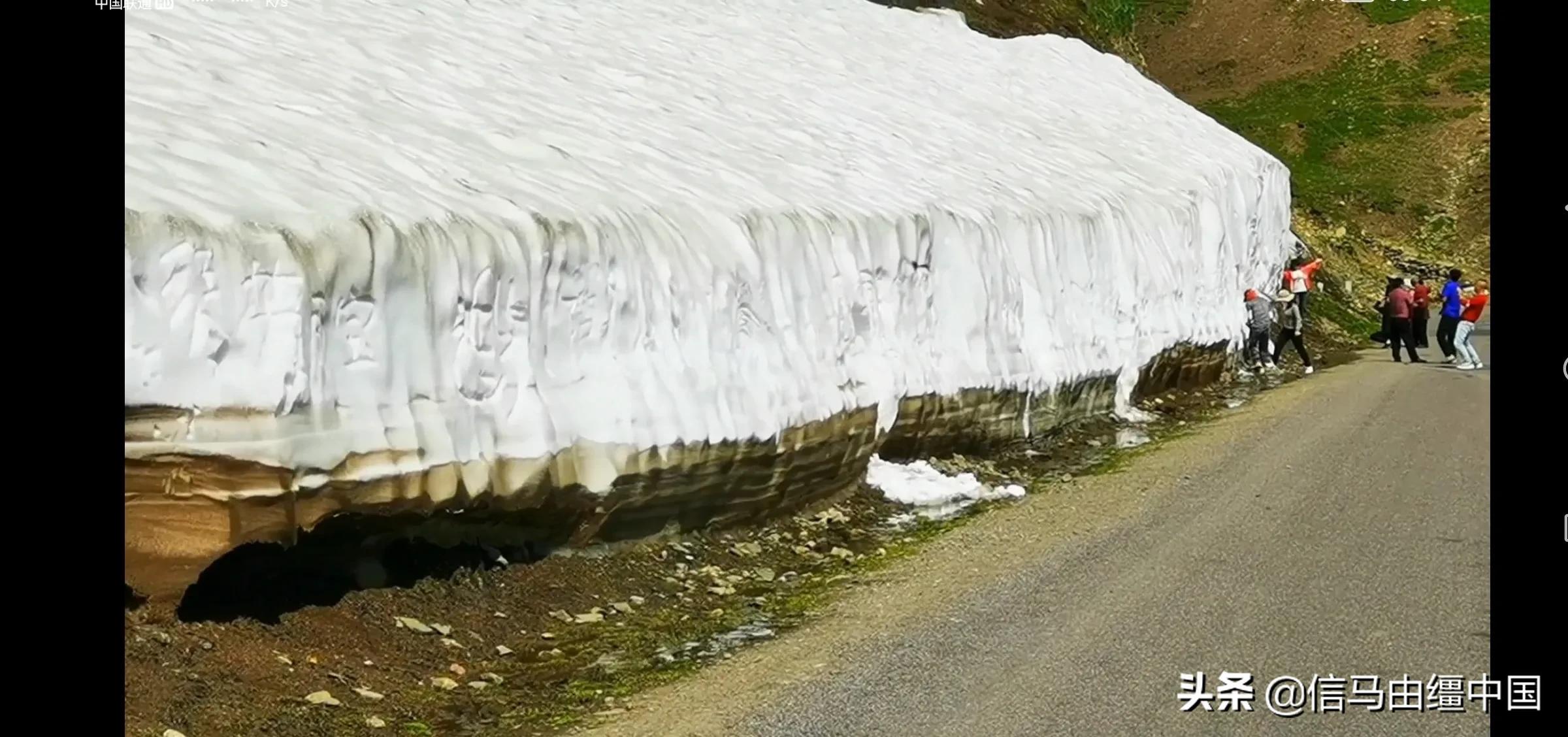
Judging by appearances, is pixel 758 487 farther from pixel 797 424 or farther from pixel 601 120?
pixel 601 120

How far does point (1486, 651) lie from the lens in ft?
27.9

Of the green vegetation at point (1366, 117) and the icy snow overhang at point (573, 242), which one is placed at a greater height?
the green vegetation at point (1366, 117)

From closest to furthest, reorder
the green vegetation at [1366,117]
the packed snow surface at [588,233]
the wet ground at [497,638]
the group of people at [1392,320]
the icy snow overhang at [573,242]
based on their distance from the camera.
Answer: the wet ground at [497,638] → the icy snow overhang at [573,242] → the packed snow surface at [588,233] → the group of people at [1392,320] → the green vegetation at [1366,117]

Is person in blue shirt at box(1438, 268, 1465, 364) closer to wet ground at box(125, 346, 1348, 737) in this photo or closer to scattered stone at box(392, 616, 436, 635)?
wet ground at box(125, 346, 1348, 737)

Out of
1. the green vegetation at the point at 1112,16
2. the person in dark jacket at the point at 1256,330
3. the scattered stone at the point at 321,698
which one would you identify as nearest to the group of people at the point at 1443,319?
the person in dark jacket at the point at 1256,330

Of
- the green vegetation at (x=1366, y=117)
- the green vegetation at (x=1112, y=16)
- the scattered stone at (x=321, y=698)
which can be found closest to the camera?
the scattered stone at (x=321, y=698)

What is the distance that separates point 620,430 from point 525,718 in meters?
2.50

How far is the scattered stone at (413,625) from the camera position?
27.6ft

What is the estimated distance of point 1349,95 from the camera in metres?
59.7

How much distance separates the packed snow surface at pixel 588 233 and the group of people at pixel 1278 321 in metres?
1.63

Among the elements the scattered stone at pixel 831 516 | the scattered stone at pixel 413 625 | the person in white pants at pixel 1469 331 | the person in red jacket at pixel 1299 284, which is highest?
the person in red jacket at pixel 1299 284

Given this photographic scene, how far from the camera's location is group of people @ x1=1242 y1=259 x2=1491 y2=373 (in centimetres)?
2336

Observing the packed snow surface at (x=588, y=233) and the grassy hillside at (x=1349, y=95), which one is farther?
the grassy hillside at (x=1349, y=95)

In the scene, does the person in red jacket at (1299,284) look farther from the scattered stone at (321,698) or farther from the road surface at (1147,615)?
the scattered stone at (321,698)
